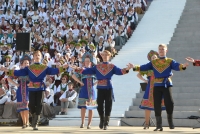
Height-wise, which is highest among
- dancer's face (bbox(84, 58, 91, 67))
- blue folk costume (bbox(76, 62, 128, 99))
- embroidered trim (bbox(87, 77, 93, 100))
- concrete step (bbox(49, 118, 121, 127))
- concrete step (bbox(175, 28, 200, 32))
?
concrete step (bbox(175, 28, 200, 32))

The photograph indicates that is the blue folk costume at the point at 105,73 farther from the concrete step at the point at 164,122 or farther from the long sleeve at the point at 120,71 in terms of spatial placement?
the concrete step at the point at 164,122

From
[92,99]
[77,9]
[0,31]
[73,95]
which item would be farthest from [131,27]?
[92,99]

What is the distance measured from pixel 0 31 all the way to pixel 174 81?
887cm

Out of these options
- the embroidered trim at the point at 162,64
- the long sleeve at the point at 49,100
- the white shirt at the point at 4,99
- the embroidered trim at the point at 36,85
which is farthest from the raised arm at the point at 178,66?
the white shirt at the point at 4,99

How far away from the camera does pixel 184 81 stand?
53.3 ft

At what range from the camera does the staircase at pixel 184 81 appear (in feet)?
46.9

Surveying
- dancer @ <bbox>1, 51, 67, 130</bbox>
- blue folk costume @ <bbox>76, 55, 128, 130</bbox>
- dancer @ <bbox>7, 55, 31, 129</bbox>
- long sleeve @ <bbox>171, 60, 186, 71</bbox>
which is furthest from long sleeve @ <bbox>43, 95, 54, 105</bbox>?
long sleeve @ <bbox>171, 60, 186, 71</bbox>

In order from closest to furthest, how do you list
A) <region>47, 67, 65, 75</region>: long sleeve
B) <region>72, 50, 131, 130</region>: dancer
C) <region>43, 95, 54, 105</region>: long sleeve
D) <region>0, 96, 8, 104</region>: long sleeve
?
<region>47, 67, 65, 75</region>: long sleeve < <region>72, 50, 131, 130</region>: dancer < <region>43, 95, 54, 105</region>: long sleeve < <region>0, 96, 8, 104</region>: long sleeve

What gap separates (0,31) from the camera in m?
22.7

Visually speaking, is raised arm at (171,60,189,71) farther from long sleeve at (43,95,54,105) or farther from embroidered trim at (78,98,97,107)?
long sleeve at (43,95,54,105)

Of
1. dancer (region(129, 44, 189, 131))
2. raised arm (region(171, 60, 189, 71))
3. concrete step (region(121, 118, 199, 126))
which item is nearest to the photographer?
raised arm (region(171, 60, 189, 71))

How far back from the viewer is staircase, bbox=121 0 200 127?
14.3 m

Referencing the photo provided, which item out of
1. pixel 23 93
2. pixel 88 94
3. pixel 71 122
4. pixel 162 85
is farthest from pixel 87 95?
pixel 71 122

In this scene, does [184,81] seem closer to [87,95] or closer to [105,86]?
[87,95]
